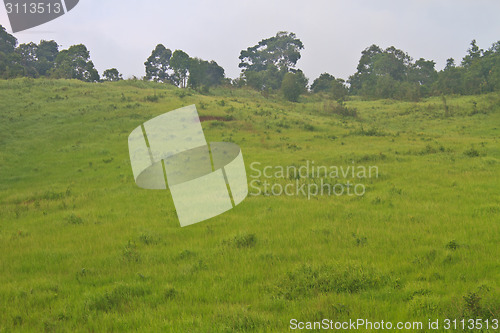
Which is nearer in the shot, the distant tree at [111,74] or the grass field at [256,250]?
the grass field at [256,250]

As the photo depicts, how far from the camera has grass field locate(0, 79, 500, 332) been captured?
5613 millimetres

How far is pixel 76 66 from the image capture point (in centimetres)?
8250

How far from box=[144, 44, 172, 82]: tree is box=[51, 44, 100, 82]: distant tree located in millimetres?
22109

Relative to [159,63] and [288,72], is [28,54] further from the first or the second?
[288,72]

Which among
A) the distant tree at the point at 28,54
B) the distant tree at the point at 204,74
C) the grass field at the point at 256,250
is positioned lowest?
the grass field at the point at 256,250

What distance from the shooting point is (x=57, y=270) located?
802 cm

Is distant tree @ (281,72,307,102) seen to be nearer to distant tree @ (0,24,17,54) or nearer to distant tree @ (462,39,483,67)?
distant tree @ (462,39,483,67)

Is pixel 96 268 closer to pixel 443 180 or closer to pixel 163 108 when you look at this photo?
pixel 443 180

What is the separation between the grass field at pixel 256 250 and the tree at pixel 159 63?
89.7m

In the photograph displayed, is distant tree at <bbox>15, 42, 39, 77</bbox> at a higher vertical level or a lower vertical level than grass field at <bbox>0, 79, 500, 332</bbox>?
higher

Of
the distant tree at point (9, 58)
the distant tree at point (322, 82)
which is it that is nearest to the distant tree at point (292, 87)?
the distant tree at point (322, 82)

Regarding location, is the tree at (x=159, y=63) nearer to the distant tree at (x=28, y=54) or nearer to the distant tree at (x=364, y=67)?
the distant tree at (x=28, y=54)

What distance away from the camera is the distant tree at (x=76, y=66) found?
79.4 m

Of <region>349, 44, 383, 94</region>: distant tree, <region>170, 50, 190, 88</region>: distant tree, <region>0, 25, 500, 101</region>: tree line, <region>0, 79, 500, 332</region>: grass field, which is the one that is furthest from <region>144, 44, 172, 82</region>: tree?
<region>0, 79, 500, 332</region>: grass field
